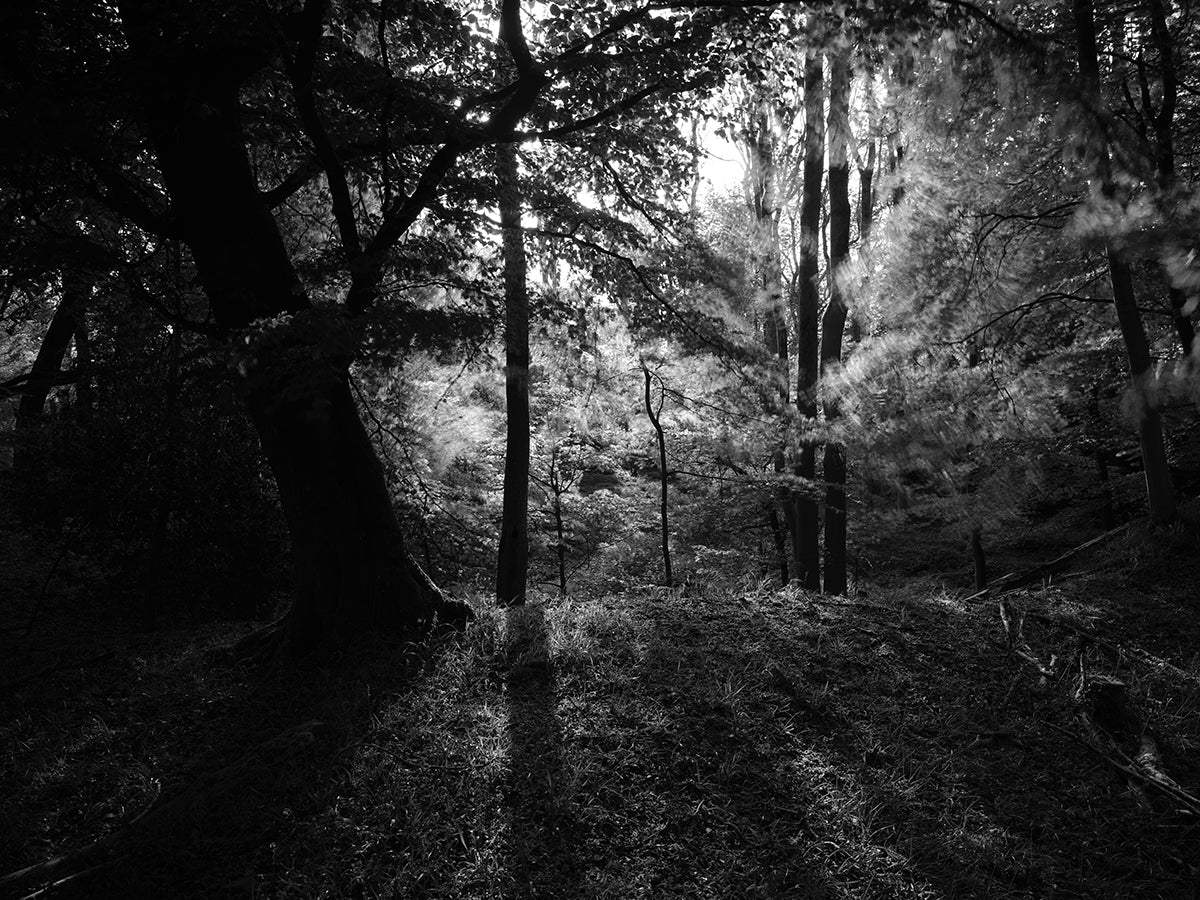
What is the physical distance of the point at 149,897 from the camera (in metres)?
2.51

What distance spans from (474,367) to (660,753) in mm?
4434

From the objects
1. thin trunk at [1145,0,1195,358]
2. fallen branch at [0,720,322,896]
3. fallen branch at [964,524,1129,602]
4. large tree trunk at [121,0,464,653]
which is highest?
thin trunk at [1145,0,1195,358]

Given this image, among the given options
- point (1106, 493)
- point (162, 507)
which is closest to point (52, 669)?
point (162, 507)

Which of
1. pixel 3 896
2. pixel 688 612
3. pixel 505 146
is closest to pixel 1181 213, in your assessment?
pixel 688 612

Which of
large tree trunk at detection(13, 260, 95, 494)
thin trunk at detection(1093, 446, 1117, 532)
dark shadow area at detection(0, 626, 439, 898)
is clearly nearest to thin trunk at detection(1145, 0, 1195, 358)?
thin trunk at detection(1093, 446, 1117, 532)

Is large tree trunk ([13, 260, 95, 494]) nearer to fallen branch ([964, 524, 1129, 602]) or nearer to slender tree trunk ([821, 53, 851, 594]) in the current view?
slender tree trunk ([821, 53, 851, 594])

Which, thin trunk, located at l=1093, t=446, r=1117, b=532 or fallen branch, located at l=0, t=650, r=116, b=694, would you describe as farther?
thin trunk, located at l=1093, t=446, r=1117, b=532

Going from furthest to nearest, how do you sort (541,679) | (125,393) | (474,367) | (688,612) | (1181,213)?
1. (125,393)
2. (474,367)
3. (688,612)
4. (541,679)
5. (1181,213)

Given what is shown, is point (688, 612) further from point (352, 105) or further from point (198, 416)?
point (198, 416)

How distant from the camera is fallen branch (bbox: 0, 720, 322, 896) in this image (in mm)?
2649

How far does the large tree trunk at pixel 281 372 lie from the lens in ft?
12.1

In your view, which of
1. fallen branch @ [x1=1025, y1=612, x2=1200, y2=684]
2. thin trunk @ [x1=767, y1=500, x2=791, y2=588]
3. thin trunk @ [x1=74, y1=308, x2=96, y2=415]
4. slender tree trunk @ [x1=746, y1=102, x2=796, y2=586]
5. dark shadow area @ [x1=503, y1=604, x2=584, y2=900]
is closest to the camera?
dark shadow area @ [x1=503, y1=604, x2=584, y2=900]

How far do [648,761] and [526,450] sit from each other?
5.43 m

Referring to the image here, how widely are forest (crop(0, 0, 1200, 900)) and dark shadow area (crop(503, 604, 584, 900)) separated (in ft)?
0.06
